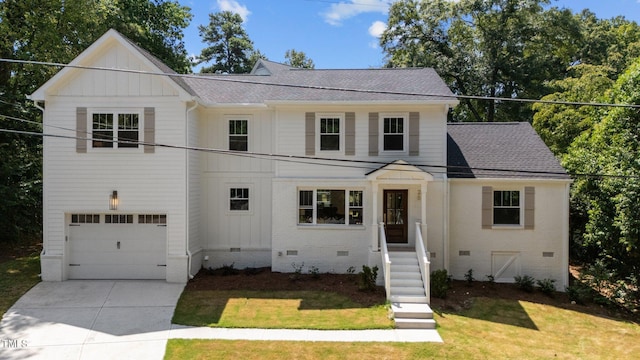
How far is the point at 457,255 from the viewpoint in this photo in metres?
13.5

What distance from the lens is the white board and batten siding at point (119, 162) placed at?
12617 millimetres

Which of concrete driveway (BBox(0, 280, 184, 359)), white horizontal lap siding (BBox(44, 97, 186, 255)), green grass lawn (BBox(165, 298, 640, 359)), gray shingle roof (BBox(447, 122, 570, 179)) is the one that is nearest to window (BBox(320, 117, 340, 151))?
gray shingle roof (BBox(447, 122, 570, 179))

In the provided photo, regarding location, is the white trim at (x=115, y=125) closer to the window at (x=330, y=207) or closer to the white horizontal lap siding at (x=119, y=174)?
the white horizontal lap siding at (x=119, y=174)

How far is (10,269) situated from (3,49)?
1056cm

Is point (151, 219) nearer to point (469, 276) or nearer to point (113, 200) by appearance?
point (113, 200)

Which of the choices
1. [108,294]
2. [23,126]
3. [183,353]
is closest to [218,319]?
[183,353]

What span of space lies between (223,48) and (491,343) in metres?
43.4

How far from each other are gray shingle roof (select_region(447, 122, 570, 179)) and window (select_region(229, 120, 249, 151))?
23.8 ft

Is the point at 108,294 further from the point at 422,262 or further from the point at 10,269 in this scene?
the point at 422,262

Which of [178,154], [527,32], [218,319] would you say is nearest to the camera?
[218,319]

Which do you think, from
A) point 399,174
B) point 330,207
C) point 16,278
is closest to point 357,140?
point 399,174

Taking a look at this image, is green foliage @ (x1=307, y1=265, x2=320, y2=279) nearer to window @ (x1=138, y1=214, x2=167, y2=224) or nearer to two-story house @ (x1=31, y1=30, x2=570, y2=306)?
two-story house @ (x1=31, y1=30, x2=570, y2=306)

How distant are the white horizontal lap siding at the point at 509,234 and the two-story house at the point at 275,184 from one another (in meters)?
0.03

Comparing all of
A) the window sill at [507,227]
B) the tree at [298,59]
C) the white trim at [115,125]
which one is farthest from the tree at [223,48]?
the window sill at [507,227]
